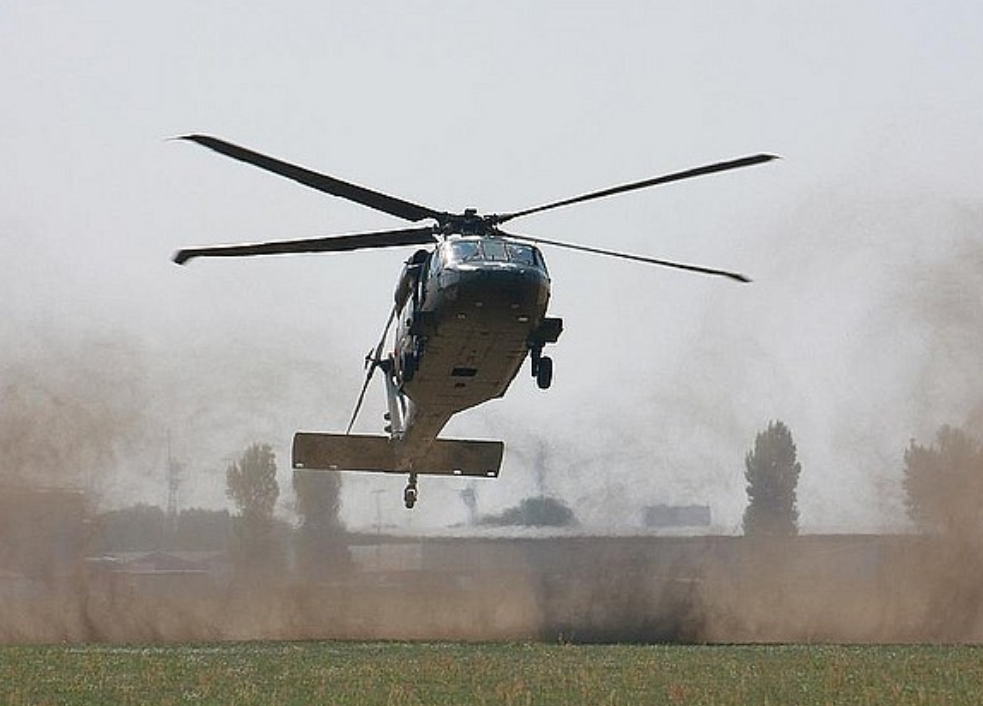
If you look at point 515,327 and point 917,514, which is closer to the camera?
point 515,327

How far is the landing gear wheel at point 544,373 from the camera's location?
30.3 meters

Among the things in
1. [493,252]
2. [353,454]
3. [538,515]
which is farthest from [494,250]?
[538,515]

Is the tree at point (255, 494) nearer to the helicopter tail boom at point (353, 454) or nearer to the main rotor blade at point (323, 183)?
the helicopter tail boom at point (353, 454)

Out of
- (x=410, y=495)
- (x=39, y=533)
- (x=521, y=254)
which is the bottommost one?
(x=39, y=533)

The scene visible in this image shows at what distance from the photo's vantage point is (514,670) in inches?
1244

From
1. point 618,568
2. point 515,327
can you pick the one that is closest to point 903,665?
A: point 515,327

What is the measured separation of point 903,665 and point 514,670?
7758 millimetres

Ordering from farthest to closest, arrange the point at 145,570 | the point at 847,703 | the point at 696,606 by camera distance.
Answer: the point at 145,570, the point at 696,606, the point at 847,703

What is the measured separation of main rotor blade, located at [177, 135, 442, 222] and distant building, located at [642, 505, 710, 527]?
29519 millimetres

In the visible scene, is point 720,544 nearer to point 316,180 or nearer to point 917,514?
point 917,514

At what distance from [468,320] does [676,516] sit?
31.7m

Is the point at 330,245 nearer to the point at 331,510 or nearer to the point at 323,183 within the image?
the point at 323,183

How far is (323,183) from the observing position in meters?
27.5

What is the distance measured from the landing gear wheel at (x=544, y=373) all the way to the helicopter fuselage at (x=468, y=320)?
0.15 m
